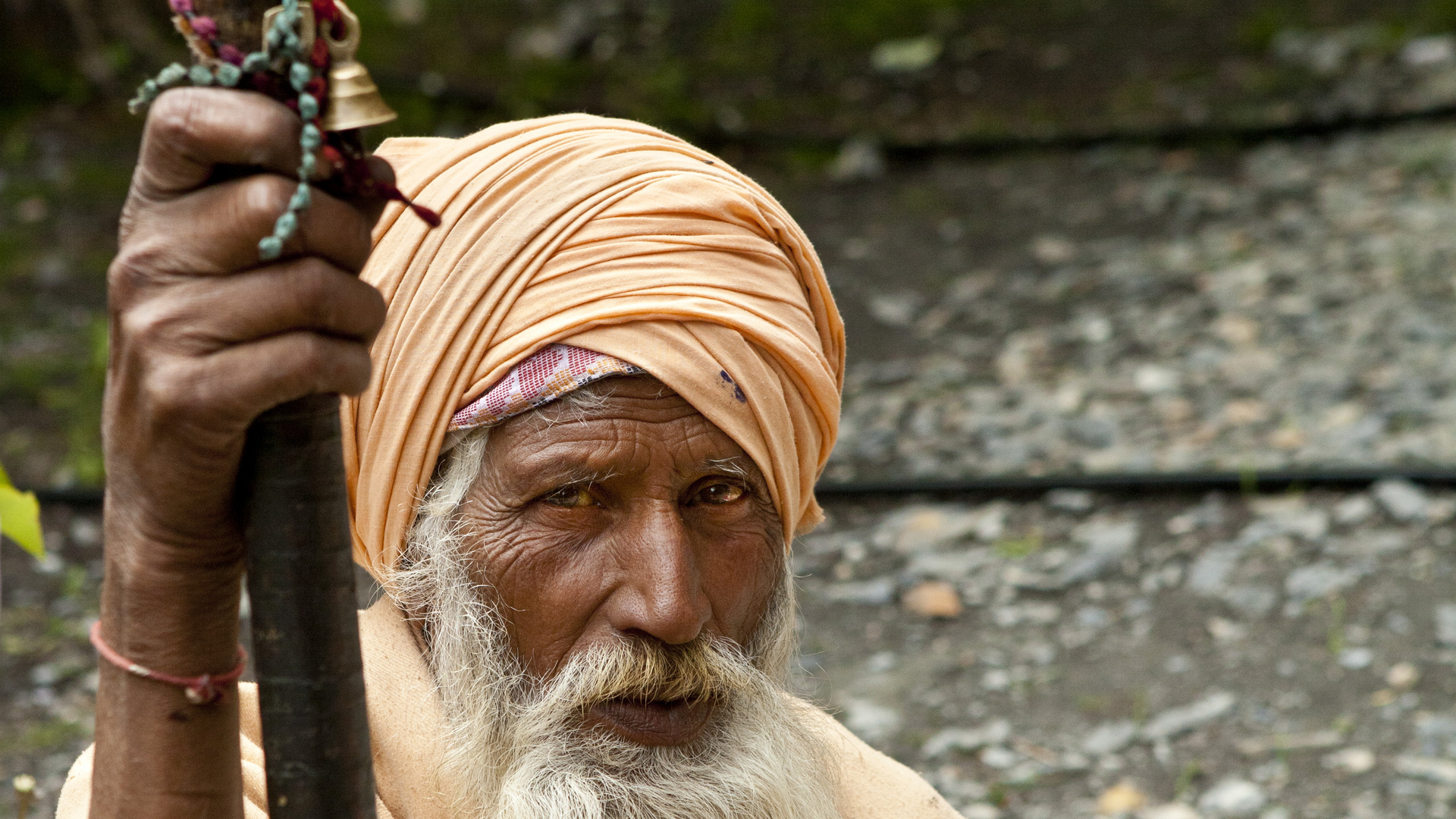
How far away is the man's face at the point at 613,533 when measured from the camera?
2316mm

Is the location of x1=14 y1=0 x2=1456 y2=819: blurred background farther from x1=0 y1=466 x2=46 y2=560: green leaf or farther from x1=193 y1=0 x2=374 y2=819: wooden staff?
x1=0 y1=466 x2=46 y2=560: green leaf

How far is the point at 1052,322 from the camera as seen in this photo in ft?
25.2

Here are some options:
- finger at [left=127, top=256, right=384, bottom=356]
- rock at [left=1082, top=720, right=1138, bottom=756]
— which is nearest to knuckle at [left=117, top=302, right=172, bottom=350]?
finger at [left=127, top=256, right=384, bottom=356]

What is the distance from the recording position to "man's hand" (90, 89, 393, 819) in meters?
1.40

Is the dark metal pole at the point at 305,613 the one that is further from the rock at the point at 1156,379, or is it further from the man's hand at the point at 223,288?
the rock at the point at 1156,379

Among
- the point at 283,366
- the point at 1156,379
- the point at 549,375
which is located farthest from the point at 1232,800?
the point at 283,366

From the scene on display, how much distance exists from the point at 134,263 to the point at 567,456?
961 millimetres

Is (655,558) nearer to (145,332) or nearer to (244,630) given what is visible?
(145,332)

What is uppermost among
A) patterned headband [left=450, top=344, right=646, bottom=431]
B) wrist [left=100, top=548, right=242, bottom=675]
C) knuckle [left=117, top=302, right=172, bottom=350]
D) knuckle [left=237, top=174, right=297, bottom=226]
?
knuckle [left=237, top=174, right=297, bottom=226]

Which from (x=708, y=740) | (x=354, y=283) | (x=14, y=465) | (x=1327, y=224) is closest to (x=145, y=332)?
(x=354, y=283)

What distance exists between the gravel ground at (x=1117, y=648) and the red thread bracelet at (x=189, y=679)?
273cm

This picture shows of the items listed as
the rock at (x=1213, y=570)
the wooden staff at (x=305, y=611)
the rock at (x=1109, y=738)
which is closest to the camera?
the wooden staff at (x=305, y=611)

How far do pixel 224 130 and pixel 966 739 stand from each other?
12.4ft

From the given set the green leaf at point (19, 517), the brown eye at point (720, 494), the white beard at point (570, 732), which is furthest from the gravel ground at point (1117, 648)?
the green leaf at point (19, 517)
